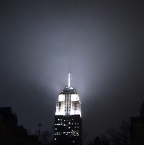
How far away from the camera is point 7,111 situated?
11756cm

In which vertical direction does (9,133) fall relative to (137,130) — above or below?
below

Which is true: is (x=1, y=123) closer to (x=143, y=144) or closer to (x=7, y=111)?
(x=7, y=111)

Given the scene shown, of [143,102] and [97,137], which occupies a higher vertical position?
[143,102]

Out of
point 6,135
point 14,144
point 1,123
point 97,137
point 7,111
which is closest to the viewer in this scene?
point 14,144

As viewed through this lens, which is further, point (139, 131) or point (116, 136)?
point (139, 131)

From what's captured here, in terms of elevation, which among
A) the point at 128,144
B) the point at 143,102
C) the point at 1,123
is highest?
the point at 143,102

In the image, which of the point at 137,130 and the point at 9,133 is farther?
the point at 137,130

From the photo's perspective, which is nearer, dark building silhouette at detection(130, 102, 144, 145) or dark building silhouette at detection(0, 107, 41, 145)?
dark building silhouette at detection(0, 107, 41, 145)

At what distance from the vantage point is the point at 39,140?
4284 inches

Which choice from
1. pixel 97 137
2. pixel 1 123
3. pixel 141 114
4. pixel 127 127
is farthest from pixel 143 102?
pixel 1 123

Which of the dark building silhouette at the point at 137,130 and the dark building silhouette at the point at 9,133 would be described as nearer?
the dark building silhouette at the point at 9,133

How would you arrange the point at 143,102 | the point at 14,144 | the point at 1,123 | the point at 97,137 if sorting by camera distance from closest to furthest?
the point at 14,144 → the point at 1,123 → the point at 143,102 → the point at 97,137

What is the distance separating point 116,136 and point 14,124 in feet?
158

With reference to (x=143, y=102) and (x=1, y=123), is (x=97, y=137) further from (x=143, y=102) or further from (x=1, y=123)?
(x=1, y=123)
